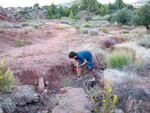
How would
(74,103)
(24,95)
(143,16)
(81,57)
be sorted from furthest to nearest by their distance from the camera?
(143,16) → (81,57) → (24,95) → (74,103)

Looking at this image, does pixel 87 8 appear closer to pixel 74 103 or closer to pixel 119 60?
pixel 119 60

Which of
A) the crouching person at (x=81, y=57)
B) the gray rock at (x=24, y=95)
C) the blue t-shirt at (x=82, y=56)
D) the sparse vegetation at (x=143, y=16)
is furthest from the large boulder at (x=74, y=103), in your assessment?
the sparse vegetation at (x=143, y=16)

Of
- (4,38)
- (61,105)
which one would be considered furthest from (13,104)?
(4,38)

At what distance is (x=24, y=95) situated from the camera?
3.81m

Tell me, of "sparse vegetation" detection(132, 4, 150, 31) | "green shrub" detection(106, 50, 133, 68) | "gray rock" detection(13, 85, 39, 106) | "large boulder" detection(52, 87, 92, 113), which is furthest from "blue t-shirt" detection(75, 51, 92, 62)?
"sparse vegetation" detection(132, 4, 150, 31)

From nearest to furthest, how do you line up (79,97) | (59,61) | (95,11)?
(79,97) < (59,61) < (95,11)

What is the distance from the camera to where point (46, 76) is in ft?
16.5

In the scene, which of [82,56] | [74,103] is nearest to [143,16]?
[82,56]

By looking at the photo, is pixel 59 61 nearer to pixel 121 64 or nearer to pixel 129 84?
pixel 121 64

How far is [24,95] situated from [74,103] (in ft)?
5.33

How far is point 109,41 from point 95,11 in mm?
52693

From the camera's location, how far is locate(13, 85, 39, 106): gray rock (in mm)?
3633

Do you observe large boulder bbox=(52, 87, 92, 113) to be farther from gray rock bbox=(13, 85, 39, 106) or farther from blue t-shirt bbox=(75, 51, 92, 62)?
blue t-shirt bbox=(75, 51, 92, 62)

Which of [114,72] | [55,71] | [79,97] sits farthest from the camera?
[55,71]
